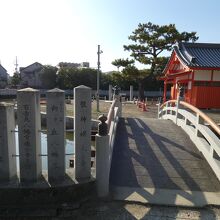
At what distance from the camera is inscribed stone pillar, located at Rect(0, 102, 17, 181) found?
14.4 feet

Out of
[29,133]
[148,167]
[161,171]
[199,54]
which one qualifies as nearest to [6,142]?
[29,133]

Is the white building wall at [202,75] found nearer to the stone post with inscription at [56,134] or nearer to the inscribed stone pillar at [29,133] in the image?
the stone post with inscription at [56,134]

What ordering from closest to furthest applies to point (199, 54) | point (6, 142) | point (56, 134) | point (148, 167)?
1. point (6, 142)
2. point (56, 134)
3. point (148, 167)
4. point (199, 54)

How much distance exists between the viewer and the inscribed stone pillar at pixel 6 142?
4375 millimetres

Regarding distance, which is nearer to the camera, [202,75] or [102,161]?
[102,161]

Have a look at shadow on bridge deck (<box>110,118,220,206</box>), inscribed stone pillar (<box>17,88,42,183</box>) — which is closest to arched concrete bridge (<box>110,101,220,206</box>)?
shadow on bridge deck (<box>110,118,220,206</box>)

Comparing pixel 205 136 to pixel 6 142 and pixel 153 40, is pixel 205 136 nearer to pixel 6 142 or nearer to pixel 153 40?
pixel 6 142

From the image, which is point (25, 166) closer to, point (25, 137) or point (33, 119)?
point (25, 137)

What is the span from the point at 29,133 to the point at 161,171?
304cm

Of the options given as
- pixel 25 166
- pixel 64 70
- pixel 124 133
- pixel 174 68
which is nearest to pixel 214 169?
pixel 124 133

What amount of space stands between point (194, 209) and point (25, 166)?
2943 mm

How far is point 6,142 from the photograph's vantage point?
14.6 feet

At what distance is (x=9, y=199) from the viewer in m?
4.42

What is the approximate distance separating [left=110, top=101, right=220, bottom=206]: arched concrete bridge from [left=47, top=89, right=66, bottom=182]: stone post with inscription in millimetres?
1160
